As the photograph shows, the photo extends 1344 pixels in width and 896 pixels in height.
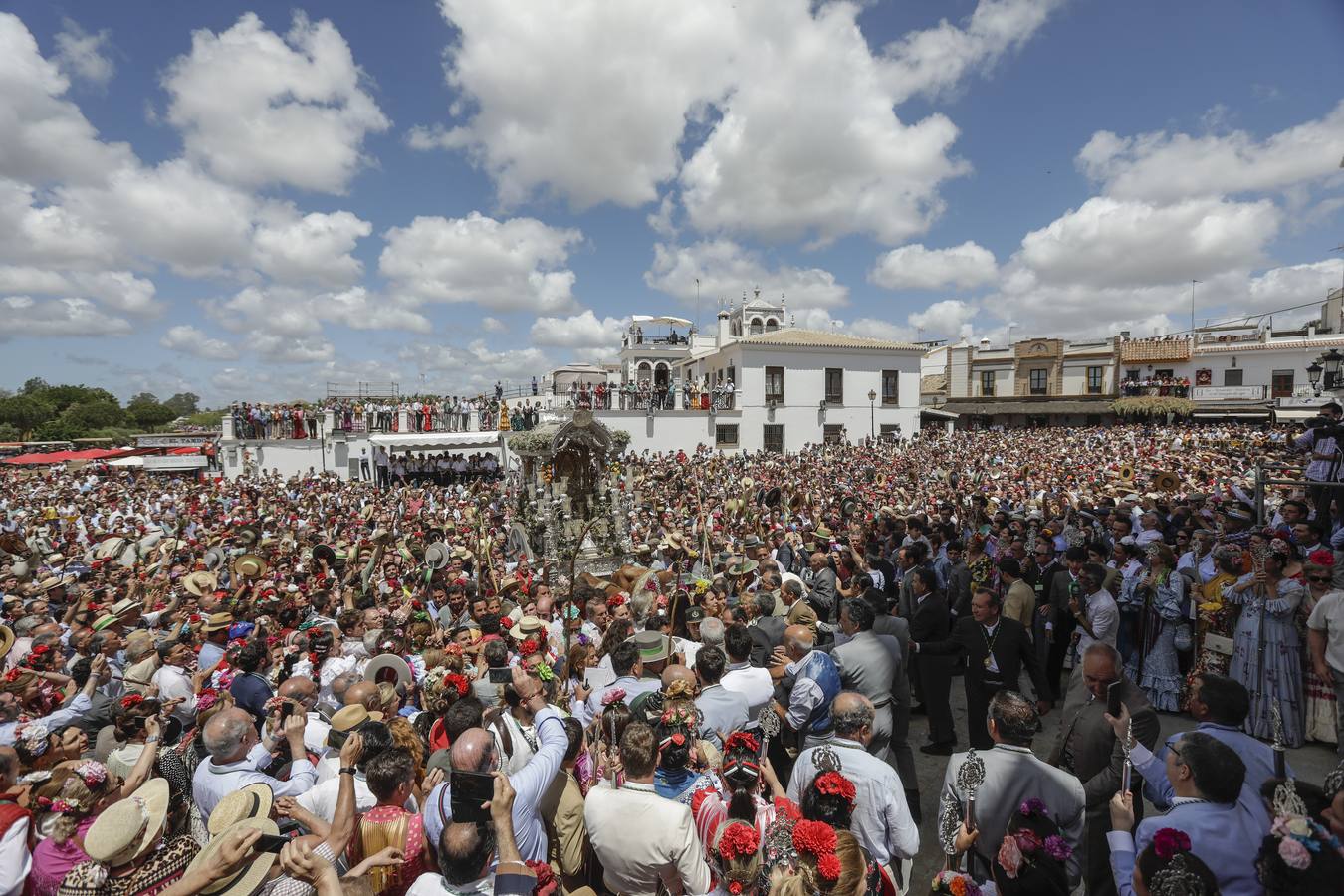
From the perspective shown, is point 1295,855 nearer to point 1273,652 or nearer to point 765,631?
point 765,631

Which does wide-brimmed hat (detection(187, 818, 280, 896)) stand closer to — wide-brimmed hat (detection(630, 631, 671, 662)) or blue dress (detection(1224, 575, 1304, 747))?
wide-brimmed hat (detection(630, 631, 671, 662))

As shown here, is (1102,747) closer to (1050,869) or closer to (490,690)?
(1050,869)

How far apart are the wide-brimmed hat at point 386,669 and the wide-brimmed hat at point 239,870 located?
1.84 meters

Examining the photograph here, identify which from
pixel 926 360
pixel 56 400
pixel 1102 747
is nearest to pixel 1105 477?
pixel 1102 747

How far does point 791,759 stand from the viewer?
4.28 meters

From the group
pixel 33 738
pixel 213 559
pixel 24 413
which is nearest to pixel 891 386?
pixel 213 559

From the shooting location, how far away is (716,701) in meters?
3.48

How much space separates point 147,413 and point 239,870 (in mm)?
83143

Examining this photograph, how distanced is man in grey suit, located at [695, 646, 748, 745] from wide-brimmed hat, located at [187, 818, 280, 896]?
2061 millimetres

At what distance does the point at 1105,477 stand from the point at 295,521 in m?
20.6

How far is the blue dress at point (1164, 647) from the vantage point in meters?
5.23

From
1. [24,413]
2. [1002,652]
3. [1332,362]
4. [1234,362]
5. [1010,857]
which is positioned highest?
[1234,362]

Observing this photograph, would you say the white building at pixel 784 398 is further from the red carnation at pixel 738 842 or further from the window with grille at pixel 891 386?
the red carnation at pixel 738 842

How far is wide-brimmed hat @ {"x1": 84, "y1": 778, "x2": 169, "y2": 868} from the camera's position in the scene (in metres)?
2.05
